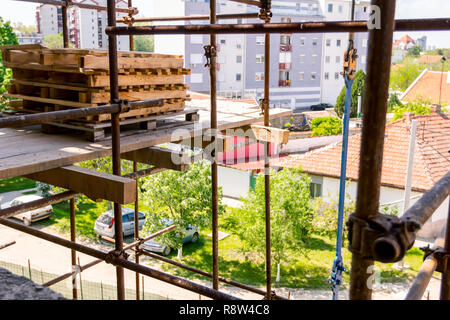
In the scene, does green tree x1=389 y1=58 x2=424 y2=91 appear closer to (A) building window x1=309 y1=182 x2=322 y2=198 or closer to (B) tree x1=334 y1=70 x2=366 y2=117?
(B) tree x1=334 y1=70 x2=366 y2=117

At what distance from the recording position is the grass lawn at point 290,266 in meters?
15.2

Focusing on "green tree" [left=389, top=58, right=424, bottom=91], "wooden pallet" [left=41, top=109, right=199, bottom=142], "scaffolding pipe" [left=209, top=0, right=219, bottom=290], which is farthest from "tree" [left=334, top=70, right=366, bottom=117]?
"scaffolding pipe" [left=209, top=0, right=219, bottom=290]

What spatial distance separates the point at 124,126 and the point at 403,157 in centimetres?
1520

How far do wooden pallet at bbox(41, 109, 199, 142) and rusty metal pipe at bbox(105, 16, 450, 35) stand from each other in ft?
2.93

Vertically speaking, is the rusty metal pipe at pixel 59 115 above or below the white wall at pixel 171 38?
A: below

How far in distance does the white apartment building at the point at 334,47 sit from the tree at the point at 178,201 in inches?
1035

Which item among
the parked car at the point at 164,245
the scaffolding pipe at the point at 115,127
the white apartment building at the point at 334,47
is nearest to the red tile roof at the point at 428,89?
the white apartment building at the point at 334,47

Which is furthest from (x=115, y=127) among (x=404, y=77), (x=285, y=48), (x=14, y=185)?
(x=404, y=77)

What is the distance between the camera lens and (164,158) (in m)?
4.41

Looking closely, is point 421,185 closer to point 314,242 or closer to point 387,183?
Result: point 387,183

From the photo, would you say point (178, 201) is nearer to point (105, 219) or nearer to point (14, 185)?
point (105, 219)

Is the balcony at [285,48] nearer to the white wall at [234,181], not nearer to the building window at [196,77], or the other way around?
the building window at [196,77]

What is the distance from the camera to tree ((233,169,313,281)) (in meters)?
15.4
